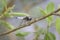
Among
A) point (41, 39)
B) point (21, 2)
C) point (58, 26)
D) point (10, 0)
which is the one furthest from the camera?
point (21, 2)

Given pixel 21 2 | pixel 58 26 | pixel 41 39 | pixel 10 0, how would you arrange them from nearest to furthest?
pixel 58 26, pixel 41 39, pixel 10 0, pixel 21 2

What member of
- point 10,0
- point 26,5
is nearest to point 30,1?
point 26,5

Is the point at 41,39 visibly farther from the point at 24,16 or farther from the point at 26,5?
the point at 26,5

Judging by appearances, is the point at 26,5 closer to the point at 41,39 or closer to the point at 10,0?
the point at 10,0

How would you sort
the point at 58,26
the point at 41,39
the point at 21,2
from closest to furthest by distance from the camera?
1. the point at 58,26
2. the point at 41,39
3. the point at 21,2

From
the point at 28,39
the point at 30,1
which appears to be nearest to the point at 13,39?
the point at 28,39

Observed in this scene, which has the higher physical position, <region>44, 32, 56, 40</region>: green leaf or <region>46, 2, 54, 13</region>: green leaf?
<region>46, 2, 54, 13</region>: green leaf

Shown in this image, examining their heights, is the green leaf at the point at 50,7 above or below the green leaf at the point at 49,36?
above

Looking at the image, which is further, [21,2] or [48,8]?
[21,2]

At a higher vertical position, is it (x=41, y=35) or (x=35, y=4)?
(x=35, y=4)
